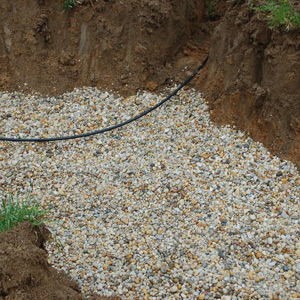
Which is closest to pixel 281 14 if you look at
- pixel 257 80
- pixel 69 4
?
pixel 257 80

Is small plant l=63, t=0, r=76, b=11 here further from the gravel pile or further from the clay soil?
A: the gravel pile

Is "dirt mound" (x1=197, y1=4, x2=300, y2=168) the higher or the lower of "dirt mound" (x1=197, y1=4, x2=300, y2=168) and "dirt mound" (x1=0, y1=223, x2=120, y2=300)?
the higher

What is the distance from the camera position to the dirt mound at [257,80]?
511 centimetres

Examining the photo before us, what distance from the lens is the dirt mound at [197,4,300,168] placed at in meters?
5.11

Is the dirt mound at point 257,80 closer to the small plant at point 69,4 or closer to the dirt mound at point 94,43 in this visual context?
Answer: the dirt mound at point 94,43

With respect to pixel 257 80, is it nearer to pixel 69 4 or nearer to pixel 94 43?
pixel 94 43

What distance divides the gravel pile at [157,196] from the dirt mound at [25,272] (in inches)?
28.5

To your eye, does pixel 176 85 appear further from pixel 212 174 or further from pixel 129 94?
pixel 212 174

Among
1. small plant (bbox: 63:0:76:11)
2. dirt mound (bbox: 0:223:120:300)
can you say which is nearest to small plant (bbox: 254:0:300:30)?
small plant (bbox: 63:0:76:11)

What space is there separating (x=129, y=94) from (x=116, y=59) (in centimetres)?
60

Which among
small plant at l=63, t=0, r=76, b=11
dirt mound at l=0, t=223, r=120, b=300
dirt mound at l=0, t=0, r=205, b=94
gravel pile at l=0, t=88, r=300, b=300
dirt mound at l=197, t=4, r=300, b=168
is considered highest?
small plant at l=63, t=0, r=76, b=11

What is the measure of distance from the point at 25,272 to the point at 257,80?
12.3 ft

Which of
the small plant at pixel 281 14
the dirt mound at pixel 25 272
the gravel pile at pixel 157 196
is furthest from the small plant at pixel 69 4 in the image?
the dirt mound at pixel 25 272

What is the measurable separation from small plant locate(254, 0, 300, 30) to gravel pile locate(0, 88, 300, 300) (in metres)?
1.43
